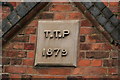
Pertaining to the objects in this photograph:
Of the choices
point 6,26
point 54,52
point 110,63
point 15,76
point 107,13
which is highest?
point 107,13

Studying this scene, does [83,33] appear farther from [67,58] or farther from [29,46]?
[29,46]

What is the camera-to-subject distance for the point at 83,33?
3100 mm

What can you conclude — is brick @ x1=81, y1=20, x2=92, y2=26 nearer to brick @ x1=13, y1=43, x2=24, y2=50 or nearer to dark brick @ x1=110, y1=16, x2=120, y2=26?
dark brick @ x1=110, y1=16, x2=120, y2=26

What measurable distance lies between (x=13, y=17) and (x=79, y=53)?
715 millimetres

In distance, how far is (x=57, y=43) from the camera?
3107mm

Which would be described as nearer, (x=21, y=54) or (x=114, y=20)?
(x=114, y=20)

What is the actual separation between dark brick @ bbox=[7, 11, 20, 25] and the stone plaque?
22 cm

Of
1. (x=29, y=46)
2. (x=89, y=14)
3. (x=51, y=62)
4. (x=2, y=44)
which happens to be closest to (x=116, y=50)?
(x=89, y=14)

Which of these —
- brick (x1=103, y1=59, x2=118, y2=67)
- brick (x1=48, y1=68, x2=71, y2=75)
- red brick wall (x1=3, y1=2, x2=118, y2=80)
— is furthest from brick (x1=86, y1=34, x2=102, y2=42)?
brick (x1=48, y1=68, x2=71, y2=75)

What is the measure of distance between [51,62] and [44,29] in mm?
329

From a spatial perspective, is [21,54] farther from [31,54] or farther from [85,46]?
[85,46]

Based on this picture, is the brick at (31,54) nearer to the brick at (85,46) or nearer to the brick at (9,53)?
the brick at (9,53)

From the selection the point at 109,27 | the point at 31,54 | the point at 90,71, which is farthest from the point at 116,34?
the point at 31,54

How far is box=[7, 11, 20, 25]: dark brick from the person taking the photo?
124 inches
